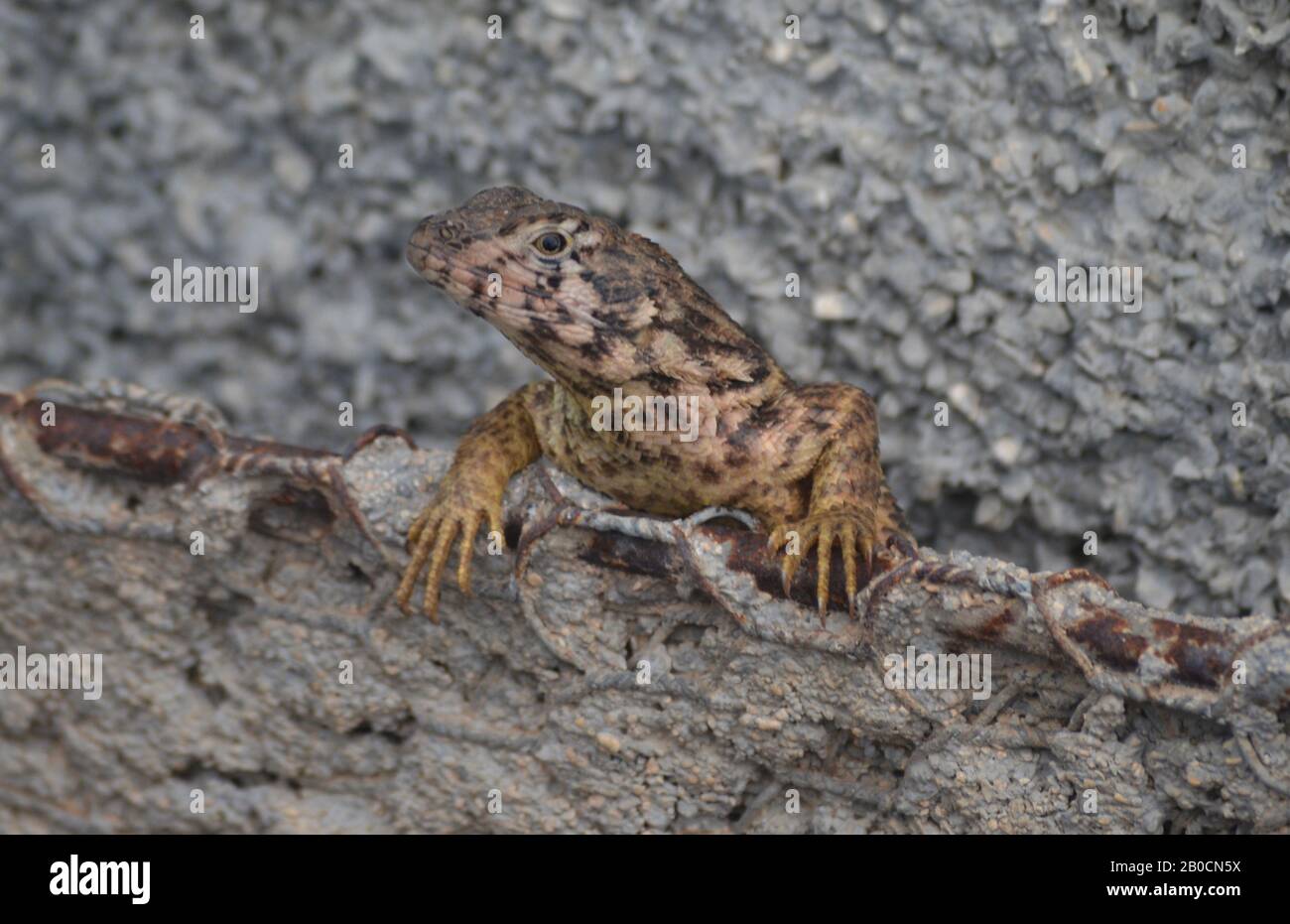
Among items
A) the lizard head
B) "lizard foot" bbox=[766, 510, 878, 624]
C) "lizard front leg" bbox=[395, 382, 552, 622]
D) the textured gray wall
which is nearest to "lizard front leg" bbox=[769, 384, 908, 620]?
"lizard foot" bbox=[766, 510, 878, 624]

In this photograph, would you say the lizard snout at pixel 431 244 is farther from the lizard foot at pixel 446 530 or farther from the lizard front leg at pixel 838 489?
the lizard front leg at pixel 838 489

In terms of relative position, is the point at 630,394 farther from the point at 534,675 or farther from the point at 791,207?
the point at 791,207

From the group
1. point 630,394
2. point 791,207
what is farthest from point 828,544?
point 791,207

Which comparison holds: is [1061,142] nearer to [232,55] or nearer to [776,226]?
[776,226]

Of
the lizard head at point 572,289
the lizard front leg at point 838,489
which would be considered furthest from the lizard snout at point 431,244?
the lizard front leg at point 838,489

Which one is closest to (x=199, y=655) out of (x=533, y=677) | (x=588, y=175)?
(x=533, y=677)

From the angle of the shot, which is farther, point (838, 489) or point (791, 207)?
point (791, 207)
